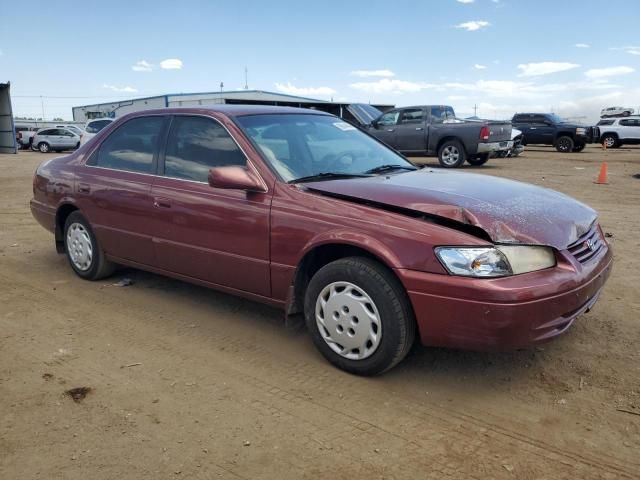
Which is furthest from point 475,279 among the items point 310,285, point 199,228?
point 199,228

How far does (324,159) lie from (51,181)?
9.68 feet

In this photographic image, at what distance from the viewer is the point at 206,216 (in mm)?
3830

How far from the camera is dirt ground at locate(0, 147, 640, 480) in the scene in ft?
8.09

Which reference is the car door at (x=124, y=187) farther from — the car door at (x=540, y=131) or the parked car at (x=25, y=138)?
the parked car at (x=25, y=138)

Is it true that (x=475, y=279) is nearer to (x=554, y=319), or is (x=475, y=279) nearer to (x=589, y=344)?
(x=554, y=319)

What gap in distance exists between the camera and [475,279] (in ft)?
9.10

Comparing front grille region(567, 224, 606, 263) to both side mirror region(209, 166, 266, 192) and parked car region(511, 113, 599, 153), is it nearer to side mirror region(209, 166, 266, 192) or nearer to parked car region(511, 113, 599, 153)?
side mirror region(209, 166, 266, 192)

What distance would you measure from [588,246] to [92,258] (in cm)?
406

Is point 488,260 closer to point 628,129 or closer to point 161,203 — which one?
point 161,203

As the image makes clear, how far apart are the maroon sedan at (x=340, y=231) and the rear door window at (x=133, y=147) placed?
0.01 metres

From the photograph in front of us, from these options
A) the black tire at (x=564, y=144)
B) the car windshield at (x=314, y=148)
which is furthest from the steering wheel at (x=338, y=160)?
the black tire at (x=564, y=144)

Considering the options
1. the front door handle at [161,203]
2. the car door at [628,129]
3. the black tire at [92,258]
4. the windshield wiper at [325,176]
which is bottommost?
the black tire at [92,258]

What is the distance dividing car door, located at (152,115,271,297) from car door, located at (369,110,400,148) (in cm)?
1277

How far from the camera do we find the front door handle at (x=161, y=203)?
13.4ft
